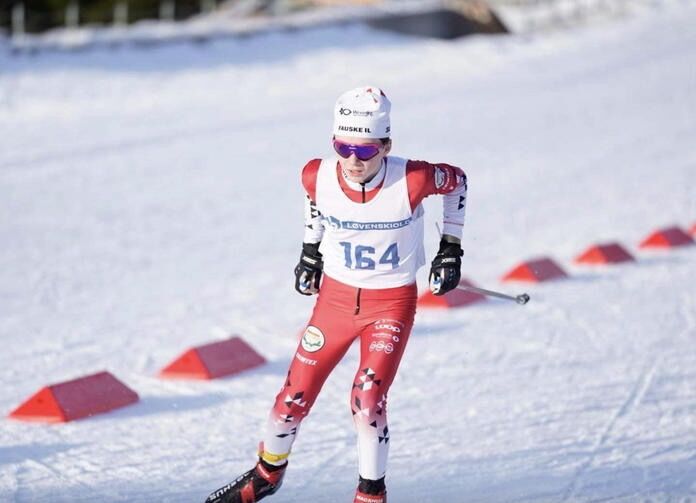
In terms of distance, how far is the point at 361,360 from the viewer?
17.1 ft

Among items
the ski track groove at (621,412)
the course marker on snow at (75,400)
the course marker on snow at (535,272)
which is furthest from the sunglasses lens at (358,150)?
the course marker on snow at (535,272)

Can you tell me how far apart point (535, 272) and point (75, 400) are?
4867mm

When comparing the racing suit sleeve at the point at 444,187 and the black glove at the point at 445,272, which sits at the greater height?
the racing suit sleeve at the point at 444,187

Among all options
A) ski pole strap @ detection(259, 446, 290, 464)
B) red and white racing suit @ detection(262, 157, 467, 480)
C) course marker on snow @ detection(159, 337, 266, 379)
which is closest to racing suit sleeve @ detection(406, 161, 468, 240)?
red and white racing suit @ detection(262, 157, 467, 480)

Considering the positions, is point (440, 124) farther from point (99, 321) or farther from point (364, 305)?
point (364, 305)

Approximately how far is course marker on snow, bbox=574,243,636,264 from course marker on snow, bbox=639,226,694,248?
0.58 meters

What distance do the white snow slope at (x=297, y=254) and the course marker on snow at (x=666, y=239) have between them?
0.54ft

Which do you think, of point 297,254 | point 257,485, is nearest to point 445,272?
point 257,485

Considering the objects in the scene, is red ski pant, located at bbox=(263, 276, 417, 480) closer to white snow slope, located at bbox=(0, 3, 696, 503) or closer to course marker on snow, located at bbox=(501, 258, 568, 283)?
white snow slope, located at bbox=(0, 3, 696, 503)

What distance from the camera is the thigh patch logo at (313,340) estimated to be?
5.26 m

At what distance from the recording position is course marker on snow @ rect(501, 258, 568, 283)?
1059 cm

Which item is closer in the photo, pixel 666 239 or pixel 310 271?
pixel 310 271

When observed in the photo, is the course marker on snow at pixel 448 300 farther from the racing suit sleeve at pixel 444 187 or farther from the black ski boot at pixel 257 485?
the black ski boot at pixel 257 485

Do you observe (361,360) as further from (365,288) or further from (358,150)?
(358,150)
